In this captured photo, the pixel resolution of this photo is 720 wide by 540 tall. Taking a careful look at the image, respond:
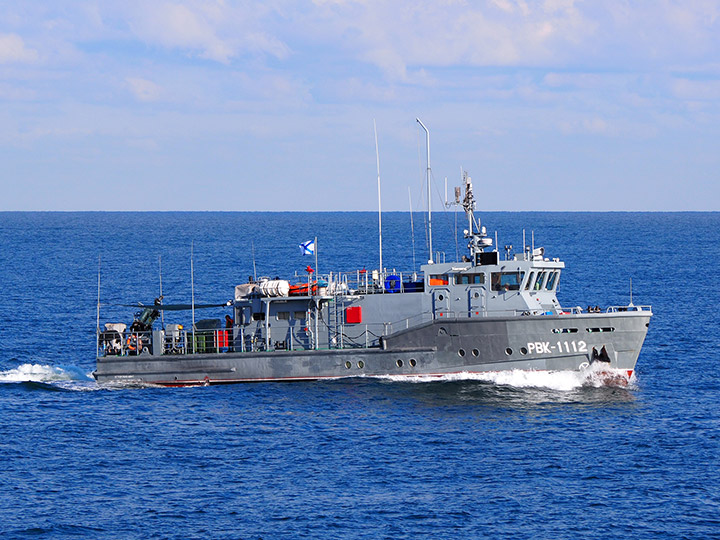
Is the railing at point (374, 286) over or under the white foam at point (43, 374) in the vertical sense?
over

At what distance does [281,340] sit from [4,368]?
14.5 m

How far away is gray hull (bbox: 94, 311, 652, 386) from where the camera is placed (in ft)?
135

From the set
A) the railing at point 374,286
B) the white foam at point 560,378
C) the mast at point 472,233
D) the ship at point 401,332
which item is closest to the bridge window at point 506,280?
the ship at point 401,332

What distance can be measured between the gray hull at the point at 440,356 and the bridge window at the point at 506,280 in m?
1.83

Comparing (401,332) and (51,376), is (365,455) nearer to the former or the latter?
(401,332)

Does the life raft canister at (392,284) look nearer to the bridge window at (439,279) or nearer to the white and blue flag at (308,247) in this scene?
the bridge window at (439,279)

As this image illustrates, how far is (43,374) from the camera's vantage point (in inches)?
1838

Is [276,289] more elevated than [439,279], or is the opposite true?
[439,279]

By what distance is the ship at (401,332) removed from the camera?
1619 inches

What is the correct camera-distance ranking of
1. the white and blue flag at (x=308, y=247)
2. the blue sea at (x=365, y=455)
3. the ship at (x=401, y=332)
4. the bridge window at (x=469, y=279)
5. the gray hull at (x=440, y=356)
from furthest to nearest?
the white and blue flag at (x=308, y=247) → the bridge window at (x=469, y=279) → the ship at (x=401, y=332) → the gray hull at (x=440, y=356) → the blue sea at (x=365, y=455)

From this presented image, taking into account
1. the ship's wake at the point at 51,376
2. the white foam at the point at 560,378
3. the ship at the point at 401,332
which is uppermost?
the ship at the point at 401,332

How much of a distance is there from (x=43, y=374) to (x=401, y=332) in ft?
55.6

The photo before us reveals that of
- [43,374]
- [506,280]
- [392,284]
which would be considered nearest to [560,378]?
[506,280]

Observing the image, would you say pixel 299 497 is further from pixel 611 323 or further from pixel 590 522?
pixel 611 323
